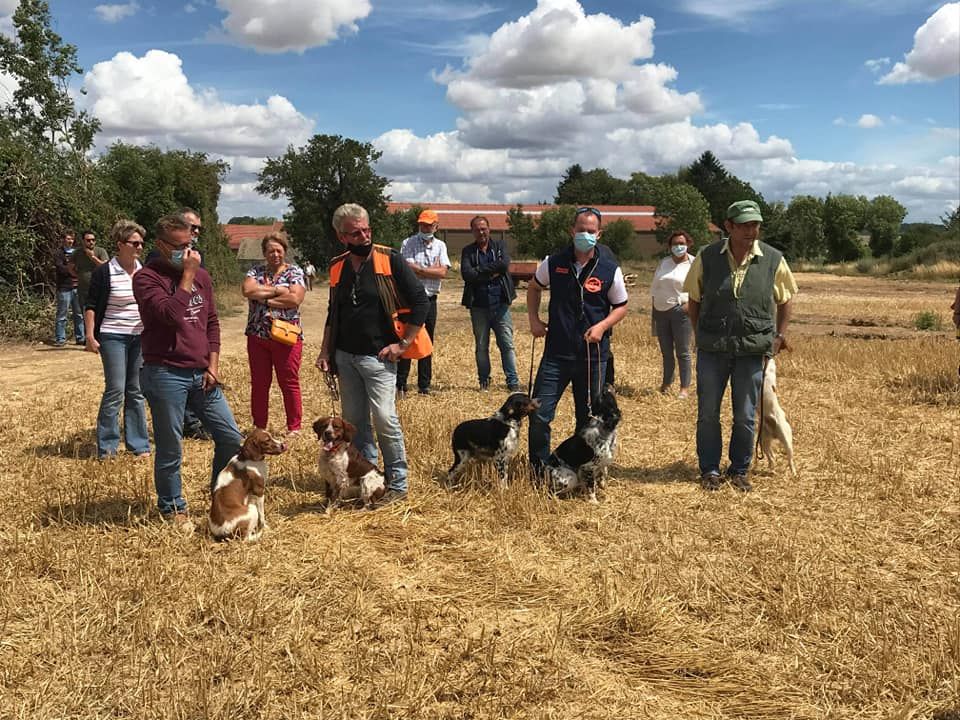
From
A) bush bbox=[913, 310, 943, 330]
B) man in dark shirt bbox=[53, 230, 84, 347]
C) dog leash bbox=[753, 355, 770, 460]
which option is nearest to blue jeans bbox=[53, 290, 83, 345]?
man in dark shirt bbox=[53, 230, 84, 347]

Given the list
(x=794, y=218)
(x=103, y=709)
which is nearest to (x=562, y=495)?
(x=103, y=709)

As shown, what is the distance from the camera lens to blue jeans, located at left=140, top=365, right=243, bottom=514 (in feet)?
16.0

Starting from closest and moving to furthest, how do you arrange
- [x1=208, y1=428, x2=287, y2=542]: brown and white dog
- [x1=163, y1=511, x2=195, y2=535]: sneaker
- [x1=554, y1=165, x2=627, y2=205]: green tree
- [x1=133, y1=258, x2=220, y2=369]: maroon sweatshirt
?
[x1=133, y1=258, x2=220, y2=369]: maroon sweatshirt → [x1=208, y1=428, x2=287, y2=542]: brown and white dog → [x1=163, y1=511, x2=195, y2=535]: sneaker → [x1=554, y1=165, x2=627, y2=205]: green tree

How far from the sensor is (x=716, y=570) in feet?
15.3

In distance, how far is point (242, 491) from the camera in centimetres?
494

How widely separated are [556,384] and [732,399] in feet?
5.13

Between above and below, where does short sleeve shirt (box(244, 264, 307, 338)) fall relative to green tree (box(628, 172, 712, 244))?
below

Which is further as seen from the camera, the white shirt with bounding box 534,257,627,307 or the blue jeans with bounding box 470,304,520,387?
the blue jeans with bounding box 470,304,520,387

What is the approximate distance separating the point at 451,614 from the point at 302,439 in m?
3.73

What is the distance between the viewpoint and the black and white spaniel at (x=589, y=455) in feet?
18.9

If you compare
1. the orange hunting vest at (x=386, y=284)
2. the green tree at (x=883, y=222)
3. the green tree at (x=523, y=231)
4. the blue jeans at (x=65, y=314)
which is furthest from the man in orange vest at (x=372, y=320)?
the green tree at (x=883, y=222)

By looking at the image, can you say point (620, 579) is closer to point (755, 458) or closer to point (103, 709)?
point (103, 709)

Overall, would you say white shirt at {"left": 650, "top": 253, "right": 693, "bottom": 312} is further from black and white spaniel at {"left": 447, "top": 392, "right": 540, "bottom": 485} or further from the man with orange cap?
black and white spaniel at {"left": 447, "top": 392, "right": 540, "bottom": 485}

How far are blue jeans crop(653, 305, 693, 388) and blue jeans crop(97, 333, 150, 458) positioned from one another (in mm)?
6039
